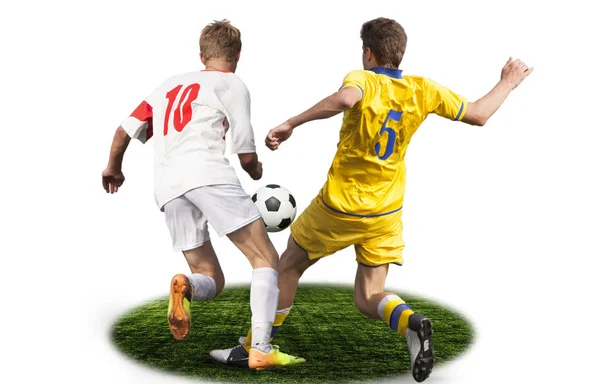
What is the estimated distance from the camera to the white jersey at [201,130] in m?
5.86

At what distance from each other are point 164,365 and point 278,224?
146 cm

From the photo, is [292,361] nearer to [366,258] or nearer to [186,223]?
[366,258]

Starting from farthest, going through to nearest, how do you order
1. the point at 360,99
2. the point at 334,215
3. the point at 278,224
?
the point at 278,224 < the point at 334,215 < the point at 360,99

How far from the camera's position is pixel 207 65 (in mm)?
6074

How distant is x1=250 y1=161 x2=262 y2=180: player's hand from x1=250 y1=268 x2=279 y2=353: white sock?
718 mm

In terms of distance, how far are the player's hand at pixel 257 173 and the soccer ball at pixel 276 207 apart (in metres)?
0.47

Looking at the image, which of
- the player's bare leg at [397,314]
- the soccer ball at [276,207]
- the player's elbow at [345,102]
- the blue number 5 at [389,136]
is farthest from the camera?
the soccer ball at [276,207]

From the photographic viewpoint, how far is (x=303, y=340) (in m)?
7.19

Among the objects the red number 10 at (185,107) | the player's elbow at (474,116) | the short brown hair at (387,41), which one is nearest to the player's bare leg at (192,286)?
the red number 10 at (185,107)

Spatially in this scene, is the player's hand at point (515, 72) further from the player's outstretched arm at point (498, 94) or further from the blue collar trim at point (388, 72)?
the blue collar trim at point (388, 72)

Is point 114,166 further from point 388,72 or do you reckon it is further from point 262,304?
point 388,72

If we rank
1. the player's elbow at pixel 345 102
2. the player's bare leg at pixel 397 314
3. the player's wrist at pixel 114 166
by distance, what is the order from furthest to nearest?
the player's wrist at pixel 114 166
the player's bare leg at pixel 397 314
the player's elbow at pixel 345 102

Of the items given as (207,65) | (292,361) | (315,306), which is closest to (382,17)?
(207,65)

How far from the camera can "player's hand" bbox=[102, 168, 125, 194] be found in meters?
6.43
